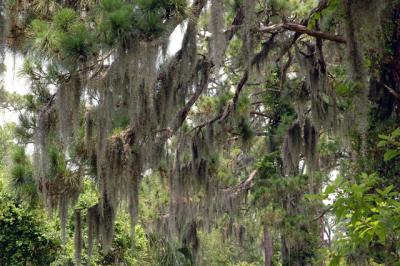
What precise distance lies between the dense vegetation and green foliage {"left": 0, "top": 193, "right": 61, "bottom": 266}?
2 cm

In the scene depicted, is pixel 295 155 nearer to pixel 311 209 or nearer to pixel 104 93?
pixel 311 209

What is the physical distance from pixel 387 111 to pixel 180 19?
2.67 meters

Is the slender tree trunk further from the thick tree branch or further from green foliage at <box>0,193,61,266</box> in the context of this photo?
the thick tree branch

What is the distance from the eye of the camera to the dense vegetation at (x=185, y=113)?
4.25 meters

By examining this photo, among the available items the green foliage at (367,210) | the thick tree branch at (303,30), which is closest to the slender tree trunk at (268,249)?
the thick tree branch at (303,30)

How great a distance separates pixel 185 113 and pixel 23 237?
5.10 metres

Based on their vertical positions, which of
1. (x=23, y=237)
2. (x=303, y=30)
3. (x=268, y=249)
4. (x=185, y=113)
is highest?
(x=303, y=30)

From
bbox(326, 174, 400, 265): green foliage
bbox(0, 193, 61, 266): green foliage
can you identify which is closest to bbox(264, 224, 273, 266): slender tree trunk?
bbox(0, 193, 61, 266): green foliage

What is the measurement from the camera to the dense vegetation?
425cm

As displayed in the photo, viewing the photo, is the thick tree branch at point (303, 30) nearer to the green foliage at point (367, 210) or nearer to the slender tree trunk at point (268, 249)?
the green foliage at point (367, 210)

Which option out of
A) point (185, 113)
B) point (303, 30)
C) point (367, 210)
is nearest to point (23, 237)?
point (185, 113)

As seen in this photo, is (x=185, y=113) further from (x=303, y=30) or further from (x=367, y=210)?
(x=367, y=210)

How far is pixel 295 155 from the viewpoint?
8.01m

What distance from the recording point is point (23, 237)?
32.1ft
